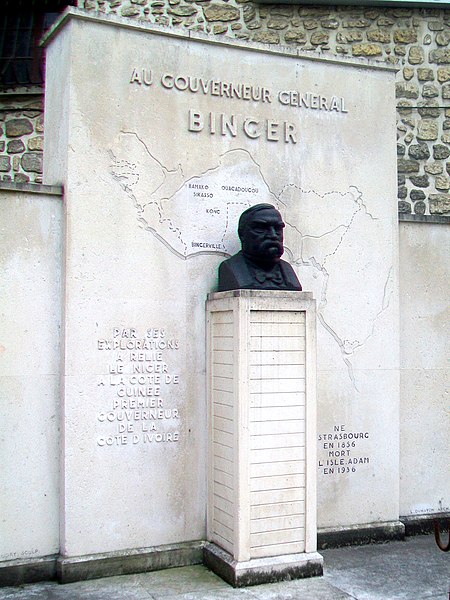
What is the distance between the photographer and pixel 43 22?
9836 millimetres

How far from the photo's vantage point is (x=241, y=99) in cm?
582

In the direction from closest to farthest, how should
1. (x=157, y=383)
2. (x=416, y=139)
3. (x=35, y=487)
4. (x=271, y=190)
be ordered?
1. (x=35, y=487)
2. (x=157, y=383)
3. (x=271, y=190)
4. (x=416, y=139)

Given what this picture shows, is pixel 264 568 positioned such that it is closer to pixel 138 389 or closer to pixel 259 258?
pixel 138 389

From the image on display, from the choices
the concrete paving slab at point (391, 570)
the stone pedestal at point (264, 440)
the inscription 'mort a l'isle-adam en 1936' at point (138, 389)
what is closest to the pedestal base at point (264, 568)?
the stone pedestal at point (264, 440)

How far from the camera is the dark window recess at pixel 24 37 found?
9.64 m

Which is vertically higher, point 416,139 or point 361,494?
point 416,139

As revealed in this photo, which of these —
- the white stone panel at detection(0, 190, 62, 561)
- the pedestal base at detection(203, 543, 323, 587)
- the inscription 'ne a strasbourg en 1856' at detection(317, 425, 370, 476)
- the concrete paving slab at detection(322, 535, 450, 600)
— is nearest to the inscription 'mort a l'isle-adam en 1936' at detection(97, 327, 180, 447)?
the white stone panel at detection(0, 190, 62, 561)

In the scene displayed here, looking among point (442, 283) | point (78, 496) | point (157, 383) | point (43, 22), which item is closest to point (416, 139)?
point (442, 283)

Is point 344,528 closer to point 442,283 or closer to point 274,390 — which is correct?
point 274,390

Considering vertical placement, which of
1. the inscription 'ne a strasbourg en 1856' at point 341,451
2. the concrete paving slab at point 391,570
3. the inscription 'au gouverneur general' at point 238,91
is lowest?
the concrete paving slab at point 391,570

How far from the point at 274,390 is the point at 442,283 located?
7.44 feet

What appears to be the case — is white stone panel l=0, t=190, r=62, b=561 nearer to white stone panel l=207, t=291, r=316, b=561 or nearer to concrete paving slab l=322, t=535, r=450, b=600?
white stone panel l=207, t=291, r=316, b=561

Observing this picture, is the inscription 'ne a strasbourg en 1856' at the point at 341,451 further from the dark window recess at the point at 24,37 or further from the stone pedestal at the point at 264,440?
the dark window recess at the point at 24,37

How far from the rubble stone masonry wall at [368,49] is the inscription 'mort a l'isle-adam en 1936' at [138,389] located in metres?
4.84
